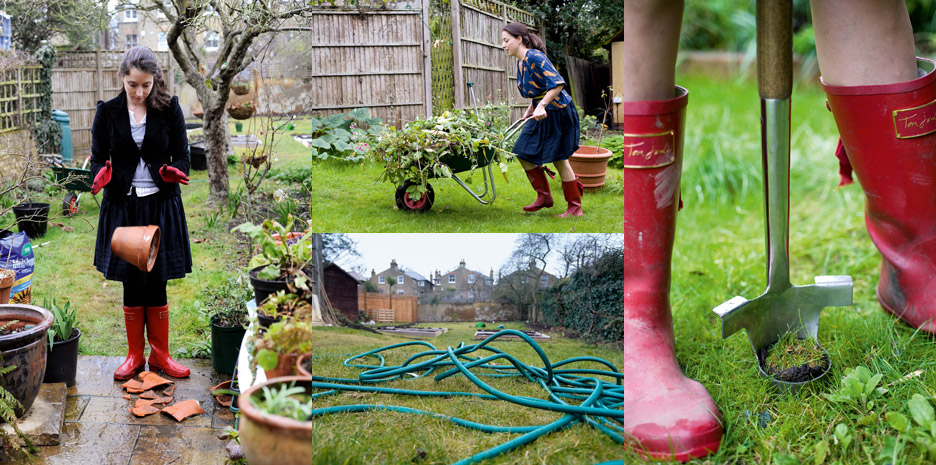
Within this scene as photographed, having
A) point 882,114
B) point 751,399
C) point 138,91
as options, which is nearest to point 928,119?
point 882,114

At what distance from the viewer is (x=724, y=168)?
3334 millimetres

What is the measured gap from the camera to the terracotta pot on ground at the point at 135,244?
297cm

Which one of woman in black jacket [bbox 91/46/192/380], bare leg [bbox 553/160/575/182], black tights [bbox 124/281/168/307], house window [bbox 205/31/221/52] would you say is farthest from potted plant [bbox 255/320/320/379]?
house window [bbox 205/31/221/52]

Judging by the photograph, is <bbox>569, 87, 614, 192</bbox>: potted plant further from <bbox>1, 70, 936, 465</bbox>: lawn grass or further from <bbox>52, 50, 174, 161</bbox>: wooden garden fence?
<bbox>52, 50, 174, 161</bbox>: wooden garden fence

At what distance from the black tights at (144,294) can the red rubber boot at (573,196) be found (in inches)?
94.0

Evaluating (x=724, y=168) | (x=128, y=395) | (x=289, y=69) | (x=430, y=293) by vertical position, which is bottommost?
(x=128, y=395)

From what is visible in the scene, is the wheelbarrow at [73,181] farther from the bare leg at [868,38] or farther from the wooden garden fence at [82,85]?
the bare leg at [868,38]

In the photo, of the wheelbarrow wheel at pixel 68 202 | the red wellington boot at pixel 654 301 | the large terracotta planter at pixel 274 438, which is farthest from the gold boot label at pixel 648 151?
the wheelbarrow wheel at pixel 68 202

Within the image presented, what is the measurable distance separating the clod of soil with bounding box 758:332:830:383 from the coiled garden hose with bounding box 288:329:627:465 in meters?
0.52

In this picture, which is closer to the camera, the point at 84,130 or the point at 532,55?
the point at 532,55

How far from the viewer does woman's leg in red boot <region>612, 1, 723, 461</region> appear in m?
1.59

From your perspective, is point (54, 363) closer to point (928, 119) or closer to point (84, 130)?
point (84, 130)

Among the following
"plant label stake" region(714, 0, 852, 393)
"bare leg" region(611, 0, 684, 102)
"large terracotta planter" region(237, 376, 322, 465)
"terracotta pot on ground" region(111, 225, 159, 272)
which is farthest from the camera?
"terracotta pot on ground" region(111, 225, 159, 272)

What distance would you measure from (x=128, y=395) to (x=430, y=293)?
89.8 inches
